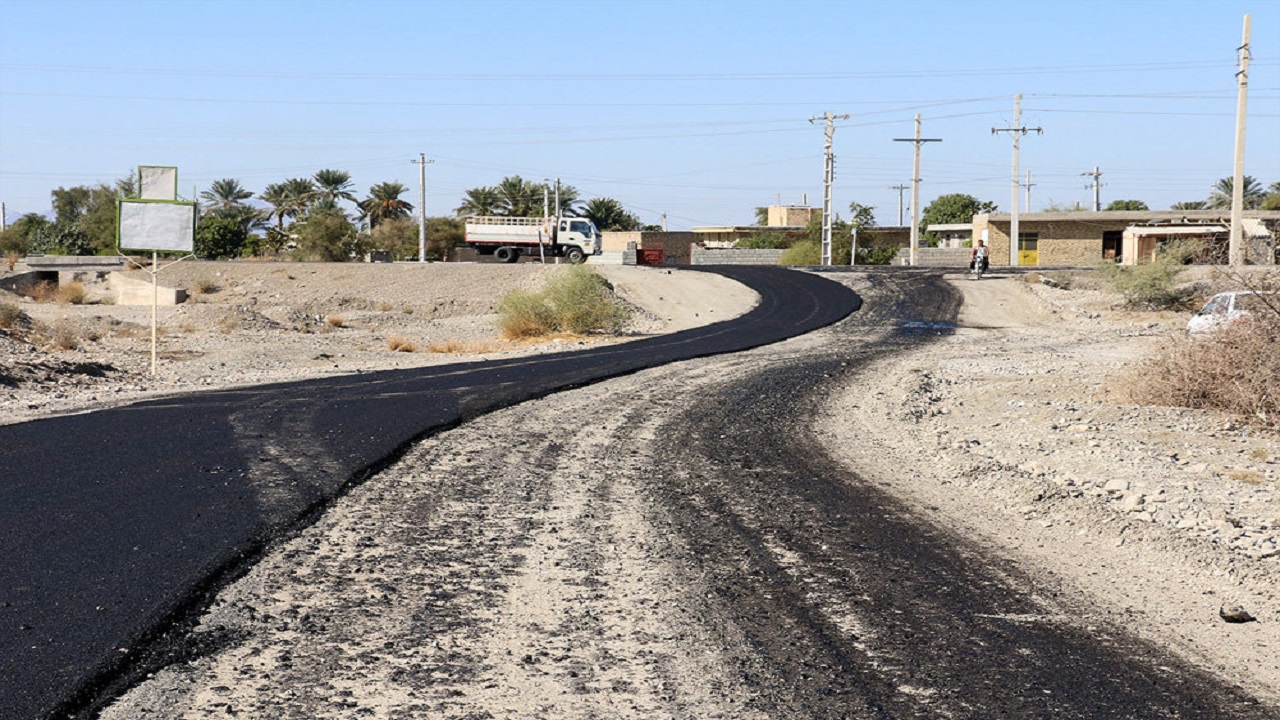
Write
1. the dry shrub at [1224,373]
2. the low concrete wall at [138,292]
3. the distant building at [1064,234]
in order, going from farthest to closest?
1. the distant building at [1064,234]
2. the low concrete wall at [138,292]
3. the dry shrub at [1224,373]

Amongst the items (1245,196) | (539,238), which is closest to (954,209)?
(1245,196)

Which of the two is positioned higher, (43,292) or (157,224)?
(157,224)

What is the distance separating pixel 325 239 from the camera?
75.4 metres

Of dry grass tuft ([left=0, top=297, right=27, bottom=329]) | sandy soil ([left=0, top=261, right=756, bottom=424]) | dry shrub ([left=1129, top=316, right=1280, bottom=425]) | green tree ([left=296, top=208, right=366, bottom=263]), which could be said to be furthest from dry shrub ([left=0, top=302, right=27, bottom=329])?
green tree ([left=296, top=208, right=366, bottom=263])

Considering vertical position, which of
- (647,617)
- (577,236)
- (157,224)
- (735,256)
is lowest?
(647,617)

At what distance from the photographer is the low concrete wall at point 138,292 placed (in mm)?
46062

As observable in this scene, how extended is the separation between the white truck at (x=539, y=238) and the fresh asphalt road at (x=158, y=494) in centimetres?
4099

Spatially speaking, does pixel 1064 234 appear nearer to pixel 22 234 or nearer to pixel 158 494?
pixel 158 494

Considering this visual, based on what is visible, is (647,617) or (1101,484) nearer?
(647,617)

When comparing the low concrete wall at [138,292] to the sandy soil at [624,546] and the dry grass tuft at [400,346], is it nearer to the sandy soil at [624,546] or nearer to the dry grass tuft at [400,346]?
the dry grass tuft at [400,346]

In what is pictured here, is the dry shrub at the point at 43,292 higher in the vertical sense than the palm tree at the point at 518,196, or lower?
lower

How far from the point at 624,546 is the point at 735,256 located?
231 ft

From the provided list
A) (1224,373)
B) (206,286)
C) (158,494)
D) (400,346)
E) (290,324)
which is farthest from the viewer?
(206,286)

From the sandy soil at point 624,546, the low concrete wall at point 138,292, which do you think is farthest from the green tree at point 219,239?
the sandy soil at point 624,546
